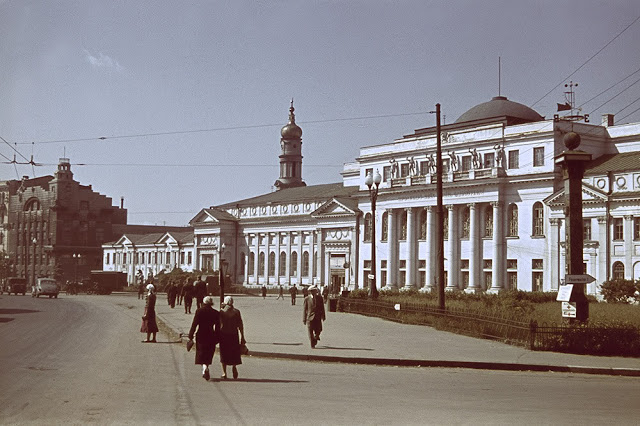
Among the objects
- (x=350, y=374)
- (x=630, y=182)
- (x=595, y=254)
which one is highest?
(x=630, y=182)

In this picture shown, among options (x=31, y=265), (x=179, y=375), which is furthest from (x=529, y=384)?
(x=31, y=265)

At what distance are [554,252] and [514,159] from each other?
995 cm

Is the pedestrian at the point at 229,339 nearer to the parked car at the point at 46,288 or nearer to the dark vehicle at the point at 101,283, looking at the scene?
the parked car at the point at 46,288

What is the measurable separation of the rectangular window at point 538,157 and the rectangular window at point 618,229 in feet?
32.3

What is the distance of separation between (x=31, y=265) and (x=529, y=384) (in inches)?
5369

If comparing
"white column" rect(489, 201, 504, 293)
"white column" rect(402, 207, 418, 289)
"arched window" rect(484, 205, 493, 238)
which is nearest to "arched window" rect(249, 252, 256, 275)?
"white column" rect(402, 207, 418, 289)

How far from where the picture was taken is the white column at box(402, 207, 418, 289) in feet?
271

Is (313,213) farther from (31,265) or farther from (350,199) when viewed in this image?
(31,265)

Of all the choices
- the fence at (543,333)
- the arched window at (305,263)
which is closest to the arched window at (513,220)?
the arched window at (305,263)

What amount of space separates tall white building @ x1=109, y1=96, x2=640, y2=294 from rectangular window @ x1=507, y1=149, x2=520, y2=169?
13 cm

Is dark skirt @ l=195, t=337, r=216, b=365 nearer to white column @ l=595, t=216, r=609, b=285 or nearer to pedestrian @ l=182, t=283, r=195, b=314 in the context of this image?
pedestrian @ l=182, t=283, r=195, b=314

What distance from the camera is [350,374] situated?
17.9m

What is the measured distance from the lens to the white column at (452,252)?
78.1 meters

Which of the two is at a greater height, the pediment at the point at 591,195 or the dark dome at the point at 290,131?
the dark dome at the point at 290,131
